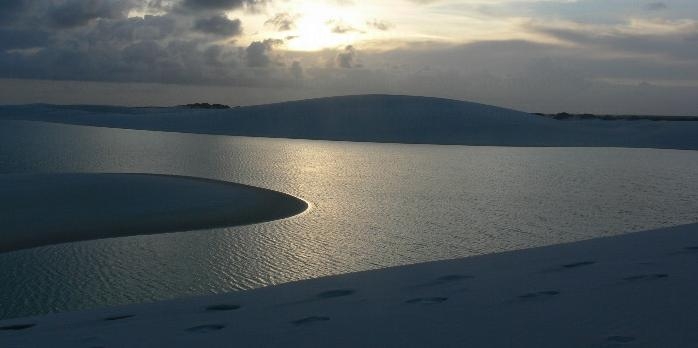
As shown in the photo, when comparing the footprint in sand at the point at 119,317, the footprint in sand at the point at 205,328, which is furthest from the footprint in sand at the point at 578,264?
the footprint in sand at the point at 119,317

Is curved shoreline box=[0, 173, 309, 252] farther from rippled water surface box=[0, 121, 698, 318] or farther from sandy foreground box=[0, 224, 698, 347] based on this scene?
sandy foreground box=[0, 224, 698, 347]

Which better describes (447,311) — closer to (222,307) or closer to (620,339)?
(620,339)

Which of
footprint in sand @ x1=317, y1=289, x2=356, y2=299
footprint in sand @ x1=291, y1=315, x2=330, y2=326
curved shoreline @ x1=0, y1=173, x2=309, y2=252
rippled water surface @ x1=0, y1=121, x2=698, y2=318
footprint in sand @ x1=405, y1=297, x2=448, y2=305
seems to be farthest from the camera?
curved shoreline @ x1=0, y1=173, x2=309, y2=252

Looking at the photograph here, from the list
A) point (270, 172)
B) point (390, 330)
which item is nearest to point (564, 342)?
point (390, 330)

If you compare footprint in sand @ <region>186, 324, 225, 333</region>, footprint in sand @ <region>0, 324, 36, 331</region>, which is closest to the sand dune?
footprint in sand @ <region>0, 324, 36, 331</region>

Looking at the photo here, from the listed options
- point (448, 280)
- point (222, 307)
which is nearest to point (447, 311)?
point (448, 280)

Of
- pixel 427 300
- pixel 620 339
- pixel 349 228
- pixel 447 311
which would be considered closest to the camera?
pixel 620 339

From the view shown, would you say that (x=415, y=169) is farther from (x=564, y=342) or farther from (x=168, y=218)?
(x=564, y=342)

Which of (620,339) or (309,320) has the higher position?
(620,339)
